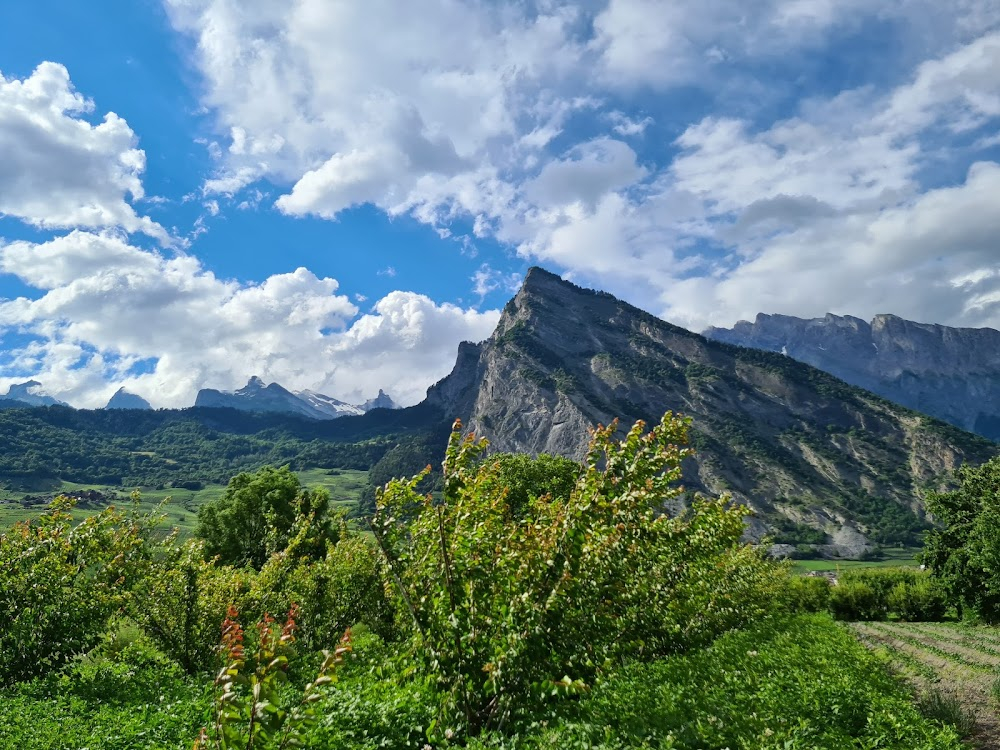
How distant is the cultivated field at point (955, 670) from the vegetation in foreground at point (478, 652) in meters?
2.33

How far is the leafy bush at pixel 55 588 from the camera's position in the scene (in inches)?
575

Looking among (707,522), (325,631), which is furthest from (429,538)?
(325,631)

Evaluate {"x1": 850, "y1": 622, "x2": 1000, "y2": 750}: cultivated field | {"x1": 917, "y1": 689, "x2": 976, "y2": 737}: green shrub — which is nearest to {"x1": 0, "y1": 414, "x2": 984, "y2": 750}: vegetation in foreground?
{"x1": 917, "y1": 689, "x2": 976, "y2": 737}: green shrub

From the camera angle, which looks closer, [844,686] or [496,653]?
[496,653]

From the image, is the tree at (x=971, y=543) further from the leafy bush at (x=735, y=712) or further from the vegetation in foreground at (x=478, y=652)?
the leafy bush at (x=735, y=712)

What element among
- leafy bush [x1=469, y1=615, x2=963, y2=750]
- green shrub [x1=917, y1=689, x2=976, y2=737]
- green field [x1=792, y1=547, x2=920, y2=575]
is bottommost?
green field [x1=792, y1=547, x2=920, y2=575]

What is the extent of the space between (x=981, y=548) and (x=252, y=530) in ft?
197

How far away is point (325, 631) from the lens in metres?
21.4

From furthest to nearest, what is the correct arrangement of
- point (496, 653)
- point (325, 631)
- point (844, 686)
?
1. point (325, 631)
2. point (844, 686)
3. point (496, 653)

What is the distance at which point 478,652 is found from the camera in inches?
330

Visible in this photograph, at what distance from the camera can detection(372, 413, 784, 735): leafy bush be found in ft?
26.9

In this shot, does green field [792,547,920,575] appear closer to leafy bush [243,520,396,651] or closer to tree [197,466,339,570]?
tree [197,466,339,570]

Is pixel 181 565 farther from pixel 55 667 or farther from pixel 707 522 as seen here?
→ pixel 707 522

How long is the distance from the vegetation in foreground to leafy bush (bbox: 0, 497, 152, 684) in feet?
0.16
